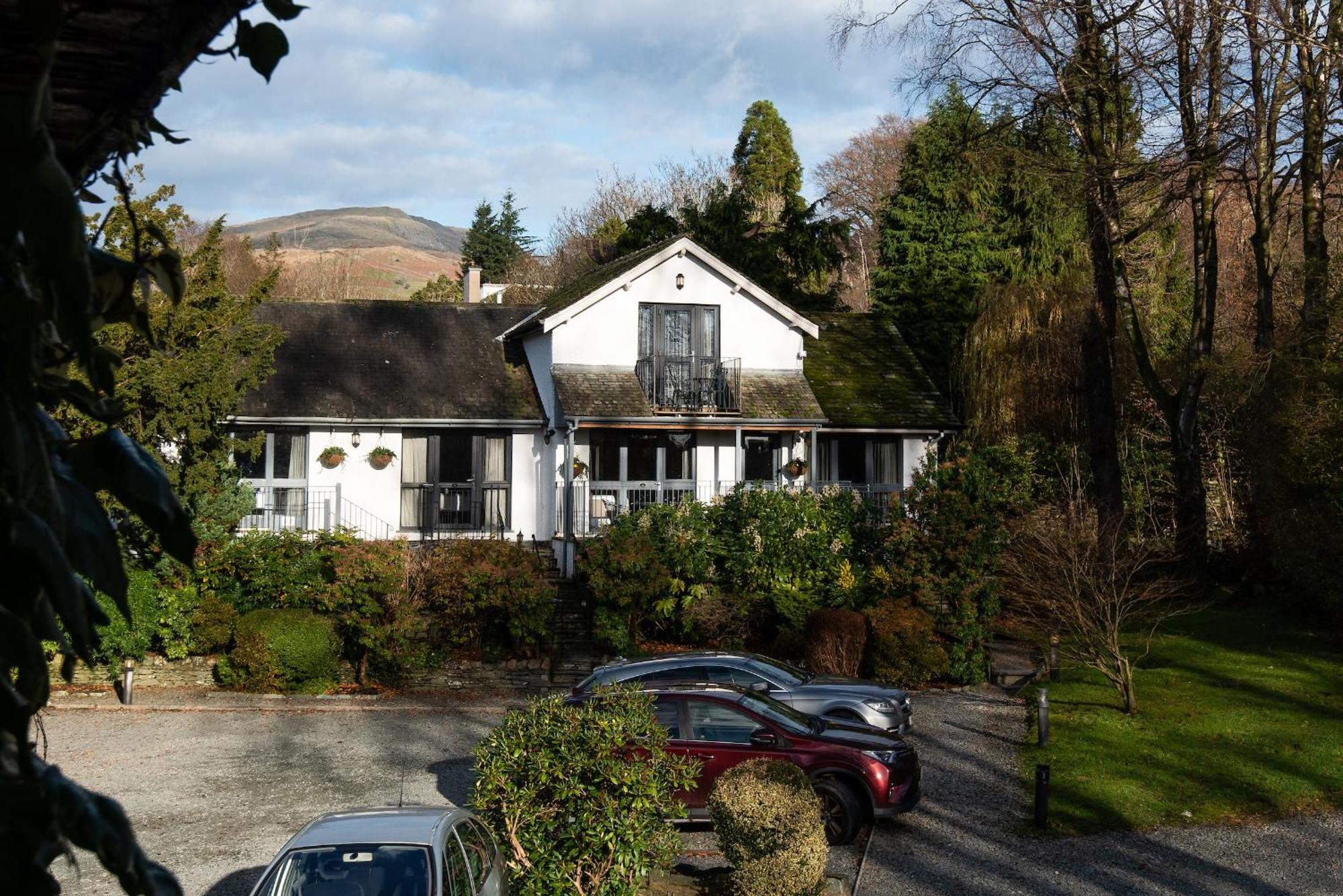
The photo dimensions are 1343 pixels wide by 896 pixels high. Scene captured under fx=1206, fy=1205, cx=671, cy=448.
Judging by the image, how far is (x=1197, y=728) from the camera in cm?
1794

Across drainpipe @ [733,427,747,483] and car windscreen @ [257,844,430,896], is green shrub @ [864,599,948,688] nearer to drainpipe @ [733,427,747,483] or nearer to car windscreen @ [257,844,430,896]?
drainpipe @ [733,427,747,483]

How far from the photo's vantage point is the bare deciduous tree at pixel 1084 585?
1859cm

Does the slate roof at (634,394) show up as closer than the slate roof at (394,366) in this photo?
Yes

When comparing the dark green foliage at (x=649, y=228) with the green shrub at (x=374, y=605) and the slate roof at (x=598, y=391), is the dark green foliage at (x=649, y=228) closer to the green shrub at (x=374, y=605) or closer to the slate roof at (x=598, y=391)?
the slate roof at (x=598, y=391)

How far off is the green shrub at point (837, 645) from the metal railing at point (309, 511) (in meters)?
10.6

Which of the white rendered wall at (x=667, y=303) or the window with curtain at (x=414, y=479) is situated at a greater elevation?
the white rendered wall at (x=667, y=303)

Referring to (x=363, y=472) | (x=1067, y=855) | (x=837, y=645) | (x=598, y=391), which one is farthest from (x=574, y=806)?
(x=363, y=472)

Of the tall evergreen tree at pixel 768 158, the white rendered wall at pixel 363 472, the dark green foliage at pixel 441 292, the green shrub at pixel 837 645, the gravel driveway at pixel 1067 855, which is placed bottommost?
the gravel driveway at pixel 1067 855

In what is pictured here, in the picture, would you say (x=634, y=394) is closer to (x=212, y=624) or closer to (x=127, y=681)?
(x=212, y=624)

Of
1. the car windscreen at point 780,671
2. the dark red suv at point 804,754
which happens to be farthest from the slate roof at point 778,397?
the dark red suv at point 804,754

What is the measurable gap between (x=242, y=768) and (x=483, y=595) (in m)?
6.54

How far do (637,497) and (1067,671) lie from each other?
10.9 metres

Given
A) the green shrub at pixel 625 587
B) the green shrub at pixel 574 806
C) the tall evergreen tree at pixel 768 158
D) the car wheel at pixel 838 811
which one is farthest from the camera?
the tall evergreen tree at pixel 768 158

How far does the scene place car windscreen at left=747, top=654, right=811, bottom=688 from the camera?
17.3 meters
